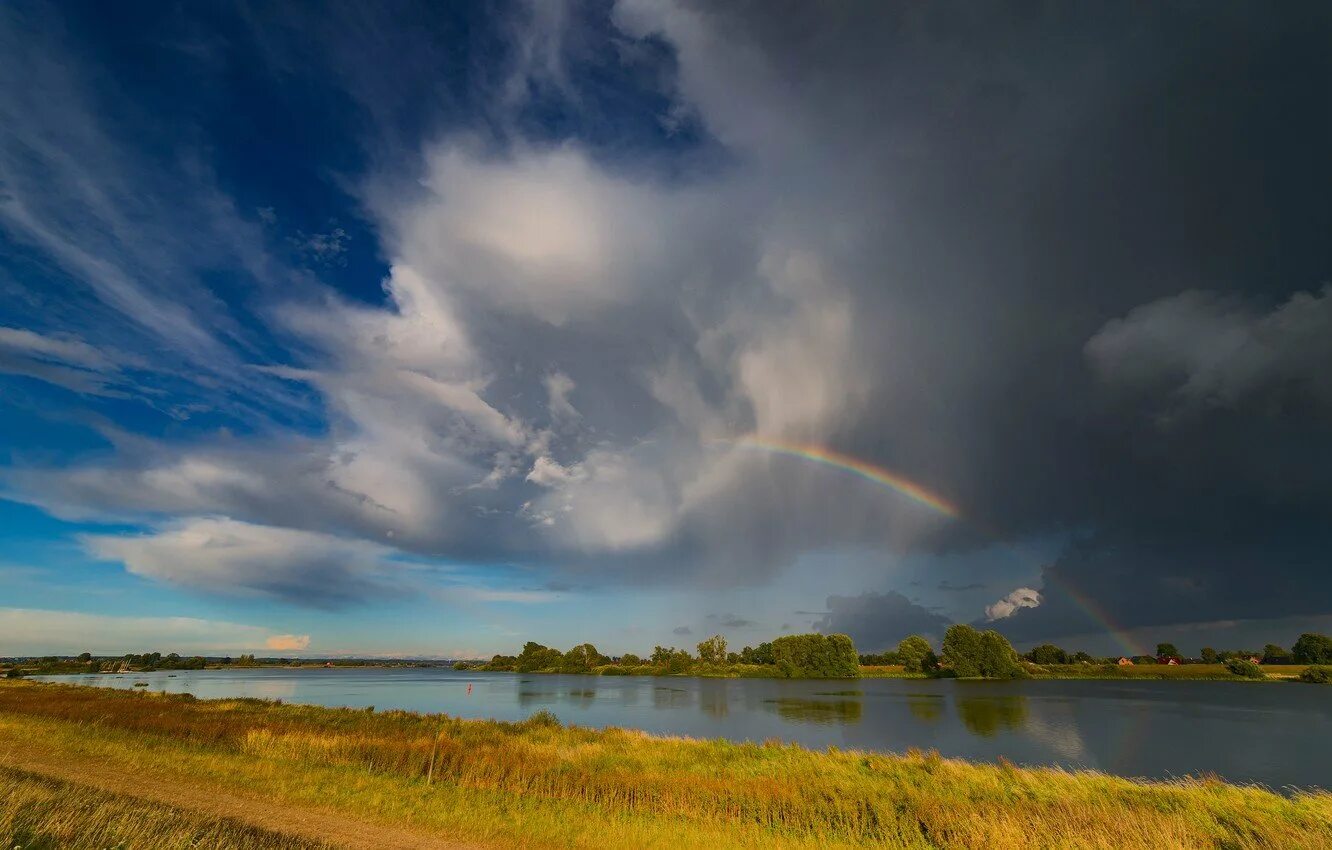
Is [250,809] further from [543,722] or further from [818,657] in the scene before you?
[818,657]

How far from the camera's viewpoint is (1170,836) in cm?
1588

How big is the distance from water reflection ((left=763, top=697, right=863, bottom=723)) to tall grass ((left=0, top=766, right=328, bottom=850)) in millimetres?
55498

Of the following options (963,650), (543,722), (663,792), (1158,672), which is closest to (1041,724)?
(543,722)

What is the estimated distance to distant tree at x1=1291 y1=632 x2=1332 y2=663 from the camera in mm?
163875

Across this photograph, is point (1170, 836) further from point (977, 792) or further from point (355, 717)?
point (355, 717)

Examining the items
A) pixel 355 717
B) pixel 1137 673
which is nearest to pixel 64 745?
pixel 355 717

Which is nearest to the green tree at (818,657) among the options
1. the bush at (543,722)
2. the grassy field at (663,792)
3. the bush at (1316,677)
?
the bush at (1316,677)

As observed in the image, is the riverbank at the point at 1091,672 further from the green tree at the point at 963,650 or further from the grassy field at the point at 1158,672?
the green tree at the point at 963,650

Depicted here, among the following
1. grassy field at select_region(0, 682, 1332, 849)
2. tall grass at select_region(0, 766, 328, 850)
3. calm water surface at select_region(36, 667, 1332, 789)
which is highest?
tall grass at select_region(0, 766, 328, 850)

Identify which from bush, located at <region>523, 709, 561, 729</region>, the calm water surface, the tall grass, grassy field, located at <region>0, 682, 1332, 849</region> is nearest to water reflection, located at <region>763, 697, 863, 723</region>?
the calm water surface

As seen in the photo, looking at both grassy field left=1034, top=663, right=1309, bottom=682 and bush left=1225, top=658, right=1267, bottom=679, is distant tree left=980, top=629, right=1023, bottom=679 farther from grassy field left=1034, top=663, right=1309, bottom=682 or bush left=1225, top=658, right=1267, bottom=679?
bush left=1225, top=658, right=1267, bottom=679

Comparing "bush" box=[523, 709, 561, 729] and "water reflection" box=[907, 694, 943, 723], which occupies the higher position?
"bush" box=[523, 709, 561, 729]

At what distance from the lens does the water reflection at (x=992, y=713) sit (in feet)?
172

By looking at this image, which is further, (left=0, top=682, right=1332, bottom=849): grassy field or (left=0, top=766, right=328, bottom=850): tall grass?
(left=0, top=682, right=1332, bottom=849): grassy field
